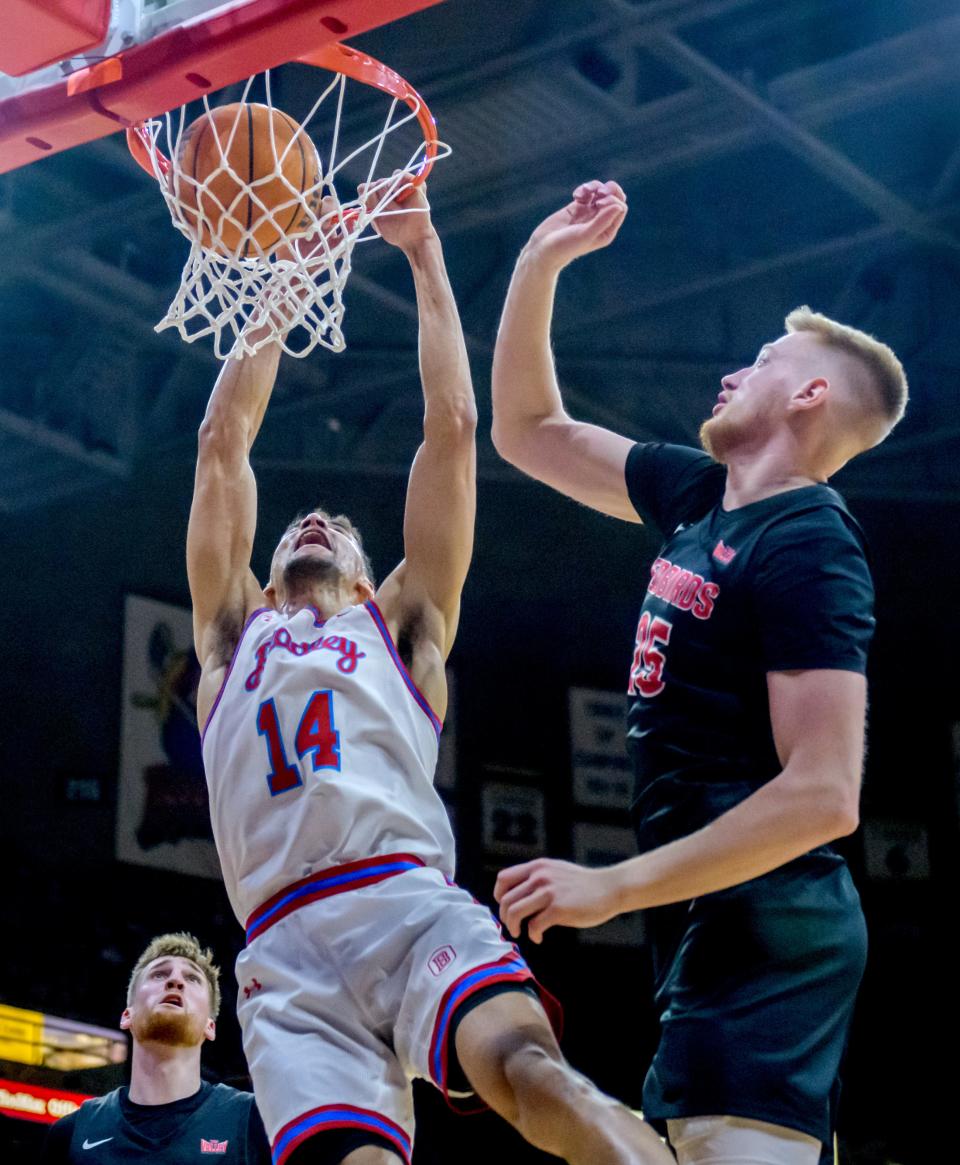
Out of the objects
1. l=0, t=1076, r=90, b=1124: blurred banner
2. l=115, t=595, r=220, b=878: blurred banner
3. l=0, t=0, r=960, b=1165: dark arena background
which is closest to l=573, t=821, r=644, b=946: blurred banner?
l=0, t=0, r=960, b=1165: dark arena background

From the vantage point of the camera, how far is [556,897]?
227 centimetres

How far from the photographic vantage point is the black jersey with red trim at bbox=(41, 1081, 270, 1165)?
4734 mm

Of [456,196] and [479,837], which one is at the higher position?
[456,196]

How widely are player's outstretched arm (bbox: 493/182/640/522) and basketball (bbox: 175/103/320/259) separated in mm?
821

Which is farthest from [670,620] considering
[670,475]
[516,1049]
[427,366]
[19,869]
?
[19,869]

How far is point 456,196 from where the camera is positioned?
9.30m

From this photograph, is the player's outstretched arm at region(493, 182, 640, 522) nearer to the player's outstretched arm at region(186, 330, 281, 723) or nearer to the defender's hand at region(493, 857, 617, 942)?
the player's outstretched arm at region(186, 330, 281, 723)

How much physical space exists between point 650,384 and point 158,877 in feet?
15.4

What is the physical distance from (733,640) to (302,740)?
3.63ft

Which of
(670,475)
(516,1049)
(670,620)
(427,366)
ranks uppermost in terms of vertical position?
(427,366)

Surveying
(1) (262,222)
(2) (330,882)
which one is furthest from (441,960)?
(1) (262,222)

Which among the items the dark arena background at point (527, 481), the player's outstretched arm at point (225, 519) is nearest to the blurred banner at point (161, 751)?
the dark arena background at point (527, 481)

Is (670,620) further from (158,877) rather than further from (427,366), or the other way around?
(158,877)

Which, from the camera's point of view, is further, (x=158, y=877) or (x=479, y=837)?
(x=479, y=837)
